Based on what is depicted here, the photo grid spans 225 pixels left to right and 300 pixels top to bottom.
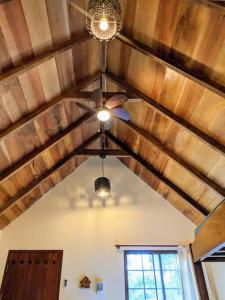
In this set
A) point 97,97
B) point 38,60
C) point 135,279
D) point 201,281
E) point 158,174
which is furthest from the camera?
point 158,174

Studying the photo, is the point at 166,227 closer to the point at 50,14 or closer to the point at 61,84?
the point at 61,84

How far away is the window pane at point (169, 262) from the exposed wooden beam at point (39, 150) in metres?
2.84

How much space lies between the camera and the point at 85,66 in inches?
129

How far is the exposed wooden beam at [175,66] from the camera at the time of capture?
2510mm

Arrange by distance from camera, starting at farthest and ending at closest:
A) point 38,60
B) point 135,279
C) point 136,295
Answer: point 135,279 < point 136,295 < point 38,60

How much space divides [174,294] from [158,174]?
2.04 metres

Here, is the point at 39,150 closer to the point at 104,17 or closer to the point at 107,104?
the point at 107,104

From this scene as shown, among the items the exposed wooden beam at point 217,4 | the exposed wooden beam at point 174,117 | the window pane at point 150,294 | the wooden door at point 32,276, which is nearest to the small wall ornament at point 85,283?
the wooden door at point 32,276

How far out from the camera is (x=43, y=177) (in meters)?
4.39

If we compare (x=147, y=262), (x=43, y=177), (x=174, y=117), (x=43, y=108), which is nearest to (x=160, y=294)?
(x=147, y=262)

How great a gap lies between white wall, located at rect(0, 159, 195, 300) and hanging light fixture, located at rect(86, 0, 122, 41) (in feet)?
11.7

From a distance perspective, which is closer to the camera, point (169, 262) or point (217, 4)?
point (217, 4)

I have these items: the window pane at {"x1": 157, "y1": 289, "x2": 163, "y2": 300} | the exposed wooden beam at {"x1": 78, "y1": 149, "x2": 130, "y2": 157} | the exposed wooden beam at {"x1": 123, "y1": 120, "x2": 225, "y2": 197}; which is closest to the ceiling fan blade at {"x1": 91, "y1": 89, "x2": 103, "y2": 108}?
the exposed wooden beam at {"x1": 123, "y1": 120, "x2": 225, "y2": 197}

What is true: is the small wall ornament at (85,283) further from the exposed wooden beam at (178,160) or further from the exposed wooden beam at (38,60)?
the exposed wooden beam at (38,60)
